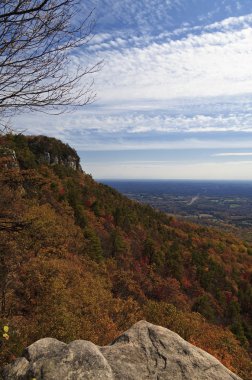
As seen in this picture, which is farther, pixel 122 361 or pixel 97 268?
pixel 97 268

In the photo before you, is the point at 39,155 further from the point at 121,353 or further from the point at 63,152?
the point at 121,353

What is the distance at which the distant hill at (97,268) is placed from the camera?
828 inches

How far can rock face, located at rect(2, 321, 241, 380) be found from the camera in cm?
706

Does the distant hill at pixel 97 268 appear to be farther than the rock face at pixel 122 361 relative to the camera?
Yes

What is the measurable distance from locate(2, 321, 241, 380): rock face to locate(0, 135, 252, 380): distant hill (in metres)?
2.87

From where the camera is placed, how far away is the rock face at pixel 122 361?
278 inches

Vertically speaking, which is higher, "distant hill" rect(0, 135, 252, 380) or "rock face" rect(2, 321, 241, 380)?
"rock face" rect(2, 321, 241, 380)

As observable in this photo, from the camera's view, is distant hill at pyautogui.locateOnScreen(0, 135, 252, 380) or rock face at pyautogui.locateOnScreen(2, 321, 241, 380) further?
distant hill at pyautogui.locateOnScreen(0, 135, 252, 380)

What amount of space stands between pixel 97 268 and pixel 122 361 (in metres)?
31.9

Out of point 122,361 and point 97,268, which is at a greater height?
point 122,361

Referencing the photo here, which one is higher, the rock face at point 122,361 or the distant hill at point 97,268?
the rock face at point 122,361

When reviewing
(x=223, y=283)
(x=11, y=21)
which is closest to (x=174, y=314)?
(x=11, y=21)

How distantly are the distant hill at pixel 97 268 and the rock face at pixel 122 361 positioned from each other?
2.87 m

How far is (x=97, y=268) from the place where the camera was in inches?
1539
